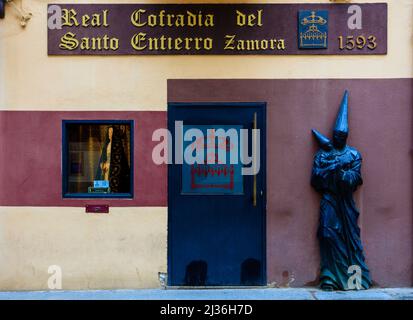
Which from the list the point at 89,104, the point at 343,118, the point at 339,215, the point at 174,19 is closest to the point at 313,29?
the point at 343,118

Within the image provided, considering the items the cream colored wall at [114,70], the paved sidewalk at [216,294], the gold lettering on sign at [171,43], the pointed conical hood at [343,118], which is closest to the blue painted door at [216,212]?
the paved sidewalk at [216,294]

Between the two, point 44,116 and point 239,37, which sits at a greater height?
point 239,37

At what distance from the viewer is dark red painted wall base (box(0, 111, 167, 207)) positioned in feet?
25.7

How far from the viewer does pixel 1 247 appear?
783cm

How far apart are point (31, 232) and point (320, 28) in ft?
15.3

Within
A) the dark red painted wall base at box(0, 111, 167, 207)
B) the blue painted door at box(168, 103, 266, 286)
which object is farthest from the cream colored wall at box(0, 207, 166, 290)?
the blue painted door at box(168, 103, 266, 286)

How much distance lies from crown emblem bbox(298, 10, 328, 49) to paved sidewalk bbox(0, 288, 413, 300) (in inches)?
127

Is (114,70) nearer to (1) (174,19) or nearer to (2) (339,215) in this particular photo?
(1) (174,19)

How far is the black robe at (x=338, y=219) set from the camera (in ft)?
25.1

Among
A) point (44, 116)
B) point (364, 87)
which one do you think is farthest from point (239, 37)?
point (44, 116)

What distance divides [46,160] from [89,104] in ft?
3.08

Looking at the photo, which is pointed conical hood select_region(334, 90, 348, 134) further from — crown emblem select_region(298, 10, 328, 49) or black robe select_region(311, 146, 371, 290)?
crown emblem select_region(298, 10, 328, 49)

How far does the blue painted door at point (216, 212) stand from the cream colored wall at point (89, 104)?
0.25 meters

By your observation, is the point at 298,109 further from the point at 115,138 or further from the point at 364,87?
the point at 115,138
